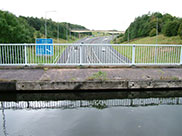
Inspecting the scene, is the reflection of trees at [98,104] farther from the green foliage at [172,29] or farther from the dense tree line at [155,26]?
the green foliage at [172,29]

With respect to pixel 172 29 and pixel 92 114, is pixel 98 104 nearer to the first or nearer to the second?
pixel 92 114

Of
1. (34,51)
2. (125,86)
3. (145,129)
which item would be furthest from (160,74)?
(34,51)

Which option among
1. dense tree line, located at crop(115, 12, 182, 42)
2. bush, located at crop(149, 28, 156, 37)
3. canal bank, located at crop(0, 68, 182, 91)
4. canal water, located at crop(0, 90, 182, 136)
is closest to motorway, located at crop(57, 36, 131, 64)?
canal bank, located at crop(0, 68, 182, 91)

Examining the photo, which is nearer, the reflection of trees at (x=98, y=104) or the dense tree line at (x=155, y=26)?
the reflection of trees at (x=98, y=104)

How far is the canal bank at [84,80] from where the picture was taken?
22.9 feet

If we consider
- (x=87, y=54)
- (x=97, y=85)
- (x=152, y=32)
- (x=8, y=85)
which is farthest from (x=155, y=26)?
(x=8, y=85)

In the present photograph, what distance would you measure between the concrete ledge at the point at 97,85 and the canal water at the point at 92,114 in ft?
0.74

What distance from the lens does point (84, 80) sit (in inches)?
280

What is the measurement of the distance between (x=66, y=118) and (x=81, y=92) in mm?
2110

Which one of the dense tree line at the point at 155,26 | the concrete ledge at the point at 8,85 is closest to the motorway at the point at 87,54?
the concrete ledge at the point at 8,85

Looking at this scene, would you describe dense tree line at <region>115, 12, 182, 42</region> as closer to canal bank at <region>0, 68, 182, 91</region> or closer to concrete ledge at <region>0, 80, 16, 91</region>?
canal bank at <region>0, 68, 182, 91</region>

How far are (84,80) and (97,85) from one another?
20.3 inches

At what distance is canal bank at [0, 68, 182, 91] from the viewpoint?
697cm

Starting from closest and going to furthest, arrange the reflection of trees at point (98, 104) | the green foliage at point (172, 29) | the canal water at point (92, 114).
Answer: the canal water at point (92, 114) → the reflection of trees at point (98, 104) → the green foliage at point (172, 29)
